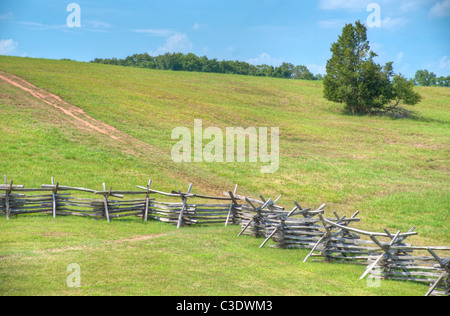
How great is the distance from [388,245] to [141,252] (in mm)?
6240

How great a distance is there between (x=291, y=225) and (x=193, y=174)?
12.2 meters

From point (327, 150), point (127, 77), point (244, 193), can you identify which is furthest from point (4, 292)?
point (127, 77)

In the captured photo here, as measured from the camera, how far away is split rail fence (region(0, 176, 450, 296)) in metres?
10.0

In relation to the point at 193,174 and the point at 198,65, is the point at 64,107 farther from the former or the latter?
the point at 198,65

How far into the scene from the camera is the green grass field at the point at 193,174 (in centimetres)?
948

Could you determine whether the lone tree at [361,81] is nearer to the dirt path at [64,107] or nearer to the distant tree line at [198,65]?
the dirt path at [64,107]

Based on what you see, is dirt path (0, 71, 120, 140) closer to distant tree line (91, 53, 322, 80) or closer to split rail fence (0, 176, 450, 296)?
split rail fence (0, 176, 450, 296)

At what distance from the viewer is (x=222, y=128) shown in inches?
1399

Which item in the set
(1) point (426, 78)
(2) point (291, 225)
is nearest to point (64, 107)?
(2) point (291, 225)

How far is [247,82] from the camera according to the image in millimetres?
65938

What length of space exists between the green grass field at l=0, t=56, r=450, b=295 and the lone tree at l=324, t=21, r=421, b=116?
2663 millimetres

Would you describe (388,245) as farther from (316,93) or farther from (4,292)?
(316,93)

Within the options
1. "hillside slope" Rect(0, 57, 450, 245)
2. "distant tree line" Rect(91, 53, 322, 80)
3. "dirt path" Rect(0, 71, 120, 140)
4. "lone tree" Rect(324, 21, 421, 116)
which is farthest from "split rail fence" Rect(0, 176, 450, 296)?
"distant tree line" Rect(91, 53, 322, 80)

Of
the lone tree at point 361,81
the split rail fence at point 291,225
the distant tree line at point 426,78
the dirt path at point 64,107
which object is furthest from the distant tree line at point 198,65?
the split rail fence at point 291,225
